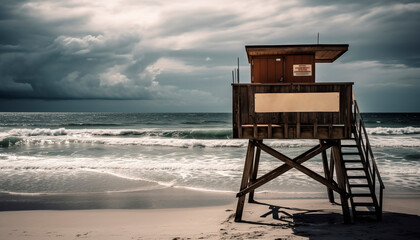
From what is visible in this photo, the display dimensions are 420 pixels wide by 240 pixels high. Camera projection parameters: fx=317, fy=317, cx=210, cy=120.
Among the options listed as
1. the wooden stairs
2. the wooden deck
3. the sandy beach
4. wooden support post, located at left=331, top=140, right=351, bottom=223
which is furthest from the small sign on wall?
the sandy beach

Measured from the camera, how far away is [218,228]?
8.77m

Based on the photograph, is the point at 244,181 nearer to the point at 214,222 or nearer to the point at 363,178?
the point at 214,222

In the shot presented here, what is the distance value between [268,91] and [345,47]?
8.92 feet

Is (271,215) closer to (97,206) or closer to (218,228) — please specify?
(218,228)

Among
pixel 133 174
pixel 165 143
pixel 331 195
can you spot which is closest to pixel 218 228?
pixel 331 195

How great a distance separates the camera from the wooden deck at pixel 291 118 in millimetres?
8805

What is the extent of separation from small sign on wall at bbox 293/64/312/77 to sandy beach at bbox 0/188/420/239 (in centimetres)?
431

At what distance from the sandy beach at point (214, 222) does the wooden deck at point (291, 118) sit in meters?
2.50

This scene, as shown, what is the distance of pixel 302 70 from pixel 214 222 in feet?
17.2

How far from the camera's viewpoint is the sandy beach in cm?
818

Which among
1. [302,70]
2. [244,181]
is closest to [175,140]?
[244,181]

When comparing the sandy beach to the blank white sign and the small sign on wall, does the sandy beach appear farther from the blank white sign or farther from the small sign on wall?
the small sign on wall

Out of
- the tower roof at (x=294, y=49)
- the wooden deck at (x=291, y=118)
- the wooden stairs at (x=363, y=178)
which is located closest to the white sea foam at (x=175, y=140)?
the wooden stairs at (x=363, y=178)

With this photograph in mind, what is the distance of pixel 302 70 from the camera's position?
31.4ft
